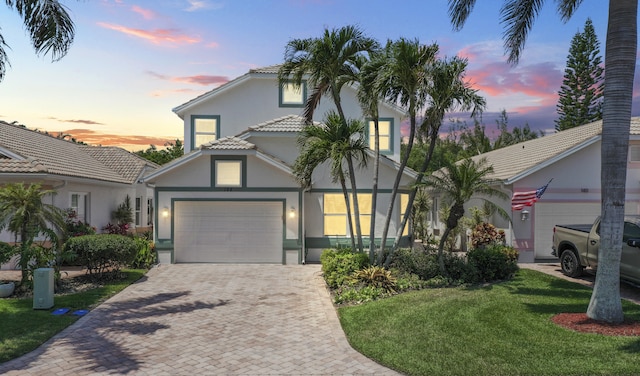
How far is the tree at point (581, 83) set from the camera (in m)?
36.0

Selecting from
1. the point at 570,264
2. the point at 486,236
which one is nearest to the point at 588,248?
the point at 570,264

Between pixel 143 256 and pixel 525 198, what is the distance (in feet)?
47.9

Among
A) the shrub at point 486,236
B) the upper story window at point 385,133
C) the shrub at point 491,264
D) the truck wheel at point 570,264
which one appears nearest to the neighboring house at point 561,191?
the shrub at point 486,236

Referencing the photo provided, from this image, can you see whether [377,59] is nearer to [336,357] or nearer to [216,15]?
[216,15]

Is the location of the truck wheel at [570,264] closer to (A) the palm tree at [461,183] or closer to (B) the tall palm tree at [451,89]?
(A) the palm tree at [461,183]

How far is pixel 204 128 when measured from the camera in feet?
65.8

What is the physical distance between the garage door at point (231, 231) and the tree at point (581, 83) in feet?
108

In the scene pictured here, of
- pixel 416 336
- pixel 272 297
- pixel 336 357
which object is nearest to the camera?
pixel 336 357

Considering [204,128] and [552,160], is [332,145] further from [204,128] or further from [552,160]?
[204,128]

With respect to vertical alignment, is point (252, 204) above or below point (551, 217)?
above

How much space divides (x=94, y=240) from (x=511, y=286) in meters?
12.1

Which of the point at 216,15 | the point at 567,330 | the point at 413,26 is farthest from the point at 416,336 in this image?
the point at 216,15

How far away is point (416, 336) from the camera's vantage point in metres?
7.86

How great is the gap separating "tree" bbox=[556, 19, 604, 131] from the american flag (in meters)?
26.0
